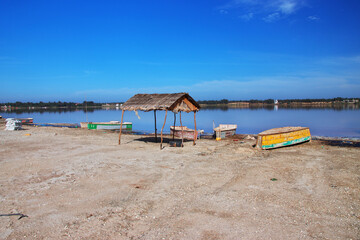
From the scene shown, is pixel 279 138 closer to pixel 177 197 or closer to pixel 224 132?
pixel 224 132

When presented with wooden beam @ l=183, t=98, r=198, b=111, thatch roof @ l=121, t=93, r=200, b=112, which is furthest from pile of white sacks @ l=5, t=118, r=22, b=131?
wooden beam @ l=183, t=98, r=198, b=111

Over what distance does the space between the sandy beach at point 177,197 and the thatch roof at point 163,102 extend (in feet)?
10.3

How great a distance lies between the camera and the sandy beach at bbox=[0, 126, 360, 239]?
4.93 meters

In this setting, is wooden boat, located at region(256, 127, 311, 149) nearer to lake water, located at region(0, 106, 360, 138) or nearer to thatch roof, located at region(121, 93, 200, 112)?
thatch roof, located at region(121, 93, 200, 112)

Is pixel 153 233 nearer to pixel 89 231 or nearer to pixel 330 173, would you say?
pixel 89 231

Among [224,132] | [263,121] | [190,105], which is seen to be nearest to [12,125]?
[190,105]

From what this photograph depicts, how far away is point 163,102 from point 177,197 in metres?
7.74

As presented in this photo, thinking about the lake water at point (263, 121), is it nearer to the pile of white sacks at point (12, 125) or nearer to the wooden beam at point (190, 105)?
the pile of white sacks at point (12, 125)

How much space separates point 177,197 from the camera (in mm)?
6645

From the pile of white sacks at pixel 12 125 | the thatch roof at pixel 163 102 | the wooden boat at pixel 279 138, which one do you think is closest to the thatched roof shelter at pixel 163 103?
the thatch roof at pixel 163 102

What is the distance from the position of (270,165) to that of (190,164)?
3.22 m

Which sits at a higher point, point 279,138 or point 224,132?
point 279,138

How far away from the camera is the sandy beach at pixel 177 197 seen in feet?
16.2

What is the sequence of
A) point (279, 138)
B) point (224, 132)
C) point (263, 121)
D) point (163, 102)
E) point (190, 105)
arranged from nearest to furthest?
1. point (163, 102)
2. point (279, 138)
3. point (190, 105)
4. point (224, 132)
5. point (263, 121)
